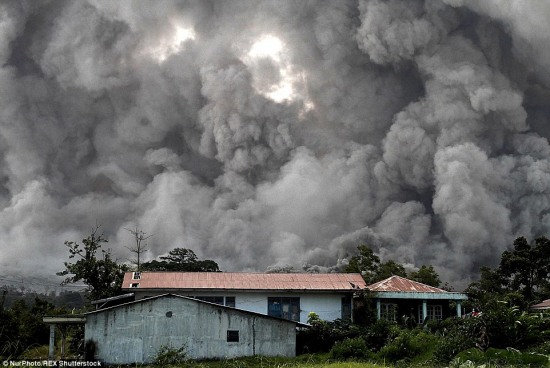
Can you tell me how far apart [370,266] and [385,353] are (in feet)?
78.9

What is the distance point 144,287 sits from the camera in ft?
106

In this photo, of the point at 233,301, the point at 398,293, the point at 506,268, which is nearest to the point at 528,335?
the point at 398,293

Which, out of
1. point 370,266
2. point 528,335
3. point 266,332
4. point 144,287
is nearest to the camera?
point 528,335

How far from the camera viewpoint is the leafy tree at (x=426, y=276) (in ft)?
168

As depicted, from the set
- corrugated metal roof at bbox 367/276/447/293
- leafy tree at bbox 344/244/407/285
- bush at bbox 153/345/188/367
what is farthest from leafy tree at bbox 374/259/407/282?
bush at bbox 153/345/188/367

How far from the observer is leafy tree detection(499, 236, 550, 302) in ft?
172

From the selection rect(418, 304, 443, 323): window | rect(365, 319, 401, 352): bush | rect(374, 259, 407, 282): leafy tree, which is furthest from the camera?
rect(374, 259, 407, 282): leafy tree

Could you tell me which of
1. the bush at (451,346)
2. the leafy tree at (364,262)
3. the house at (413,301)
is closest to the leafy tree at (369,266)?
the leafy tree at (364,262)

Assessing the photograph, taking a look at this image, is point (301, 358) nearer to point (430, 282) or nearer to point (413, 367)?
point (413, 367)

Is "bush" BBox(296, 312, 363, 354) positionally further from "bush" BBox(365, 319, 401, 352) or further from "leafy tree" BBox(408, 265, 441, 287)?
"leafy tree" BBox(408, 265, 441, 287)

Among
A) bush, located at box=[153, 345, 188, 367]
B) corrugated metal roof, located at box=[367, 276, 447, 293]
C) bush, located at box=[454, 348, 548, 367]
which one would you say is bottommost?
bush, located at box=[153, 345, 188, 367]

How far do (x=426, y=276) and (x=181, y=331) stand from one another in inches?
1170

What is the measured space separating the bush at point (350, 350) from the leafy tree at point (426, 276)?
25.8 metres

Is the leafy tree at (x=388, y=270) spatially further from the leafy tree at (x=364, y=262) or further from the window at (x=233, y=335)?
the window at (x=233, y=335)
